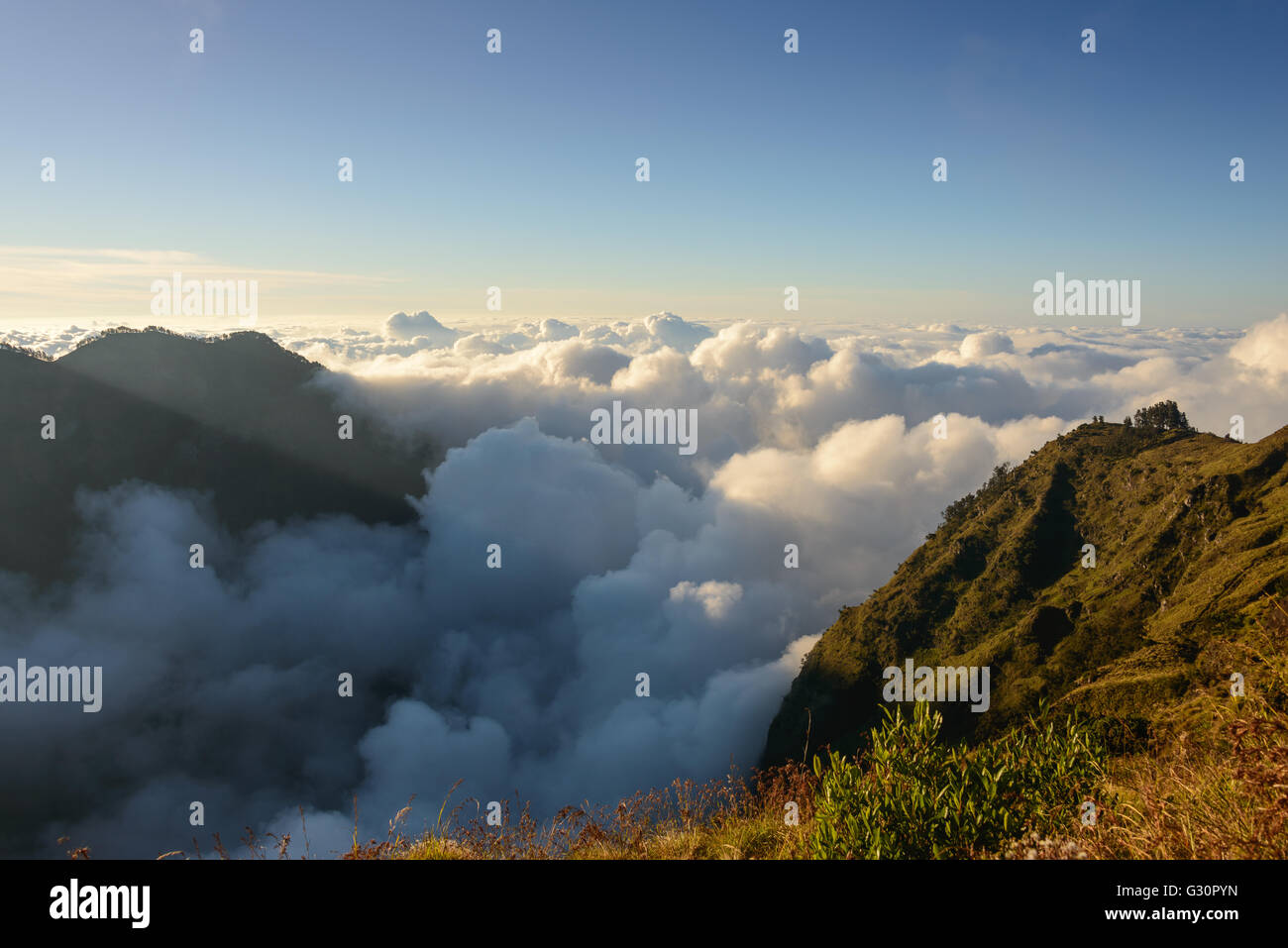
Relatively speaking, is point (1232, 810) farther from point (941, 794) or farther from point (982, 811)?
point (941, 794)

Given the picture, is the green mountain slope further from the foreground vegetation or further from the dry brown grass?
the dry brown grass

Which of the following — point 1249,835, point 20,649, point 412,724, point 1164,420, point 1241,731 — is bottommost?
point 412,724

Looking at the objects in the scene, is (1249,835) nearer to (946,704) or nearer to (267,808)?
(946,704)

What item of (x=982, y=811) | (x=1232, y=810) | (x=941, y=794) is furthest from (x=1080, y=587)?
(x=941, y=794)

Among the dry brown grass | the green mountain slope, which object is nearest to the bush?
the dry brown grass

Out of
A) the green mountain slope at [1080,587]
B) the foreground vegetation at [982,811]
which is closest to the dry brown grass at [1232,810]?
the foreground vegetation at [982,811]

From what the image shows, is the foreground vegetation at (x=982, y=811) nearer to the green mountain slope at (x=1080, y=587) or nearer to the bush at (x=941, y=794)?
the bush at (x=941, y=794)

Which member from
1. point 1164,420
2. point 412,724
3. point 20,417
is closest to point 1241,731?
point 1164,420
